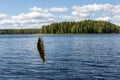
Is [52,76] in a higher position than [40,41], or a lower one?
lower

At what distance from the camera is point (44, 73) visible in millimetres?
31078

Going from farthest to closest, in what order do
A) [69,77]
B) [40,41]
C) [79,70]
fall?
[79,70] → [69,77] → [40,41]

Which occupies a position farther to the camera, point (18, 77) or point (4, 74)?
point (4, 74)

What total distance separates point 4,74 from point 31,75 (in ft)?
9.99

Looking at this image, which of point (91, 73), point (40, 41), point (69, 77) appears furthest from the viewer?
point (91, 73)

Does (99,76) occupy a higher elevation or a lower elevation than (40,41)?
lower

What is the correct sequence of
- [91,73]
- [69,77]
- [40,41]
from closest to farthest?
[40,41] → [69,77] → [91,73]

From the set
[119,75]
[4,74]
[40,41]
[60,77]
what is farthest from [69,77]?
[40,41]

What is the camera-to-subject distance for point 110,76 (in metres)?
28.8

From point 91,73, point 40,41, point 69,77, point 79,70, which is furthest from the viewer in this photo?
point 79,70

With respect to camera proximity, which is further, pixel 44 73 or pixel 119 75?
pixel 44 73

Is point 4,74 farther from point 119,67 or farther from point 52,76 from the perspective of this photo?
point 119,67

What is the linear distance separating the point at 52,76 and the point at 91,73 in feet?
13.8

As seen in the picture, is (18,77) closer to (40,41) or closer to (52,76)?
(52,76)
